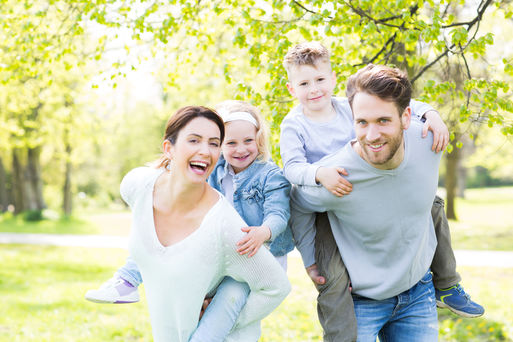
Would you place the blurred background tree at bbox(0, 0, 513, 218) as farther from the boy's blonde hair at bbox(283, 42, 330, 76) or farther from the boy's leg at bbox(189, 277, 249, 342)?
the boy's leg at bbox(189, 277, 249, 342)

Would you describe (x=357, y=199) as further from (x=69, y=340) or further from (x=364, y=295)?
(x=69, y=340)

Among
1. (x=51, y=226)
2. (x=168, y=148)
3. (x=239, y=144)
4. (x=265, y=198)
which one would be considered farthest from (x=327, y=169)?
(x=51, y=226)

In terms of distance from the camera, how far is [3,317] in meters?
8.51

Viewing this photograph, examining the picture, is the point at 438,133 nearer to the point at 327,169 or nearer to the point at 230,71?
the point at 327,169

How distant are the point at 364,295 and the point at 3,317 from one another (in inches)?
287

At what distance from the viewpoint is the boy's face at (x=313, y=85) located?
3369mm

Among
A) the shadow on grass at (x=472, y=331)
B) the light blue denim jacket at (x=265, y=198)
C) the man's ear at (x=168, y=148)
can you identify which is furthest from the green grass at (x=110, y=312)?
the man's ear at (x=168, y=148)

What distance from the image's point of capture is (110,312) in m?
8.84

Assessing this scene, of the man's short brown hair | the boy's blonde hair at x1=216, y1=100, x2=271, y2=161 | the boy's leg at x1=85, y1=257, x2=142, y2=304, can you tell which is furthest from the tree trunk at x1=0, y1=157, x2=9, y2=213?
the man's short brown hair

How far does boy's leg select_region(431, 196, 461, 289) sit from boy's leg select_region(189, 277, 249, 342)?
1.15m

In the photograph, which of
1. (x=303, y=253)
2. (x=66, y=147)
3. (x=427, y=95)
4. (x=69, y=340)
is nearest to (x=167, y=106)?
(x=66, y=147)

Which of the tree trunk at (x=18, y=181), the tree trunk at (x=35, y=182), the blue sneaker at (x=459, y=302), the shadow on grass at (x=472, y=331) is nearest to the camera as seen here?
the blue sneaker at (x=459, y=302)

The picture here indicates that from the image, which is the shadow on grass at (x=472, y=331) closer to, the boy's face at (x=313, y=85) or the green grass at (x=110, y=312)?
the green grass at (x=110, y=312)

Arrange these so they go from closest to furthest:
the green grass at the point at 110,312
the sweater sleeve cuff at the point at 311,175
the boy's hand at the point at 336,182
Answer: the boy's hand at the point at 336,182 < the sweater sleeve cuff at the point at 311,175 < the green grass at the point at 110,312
